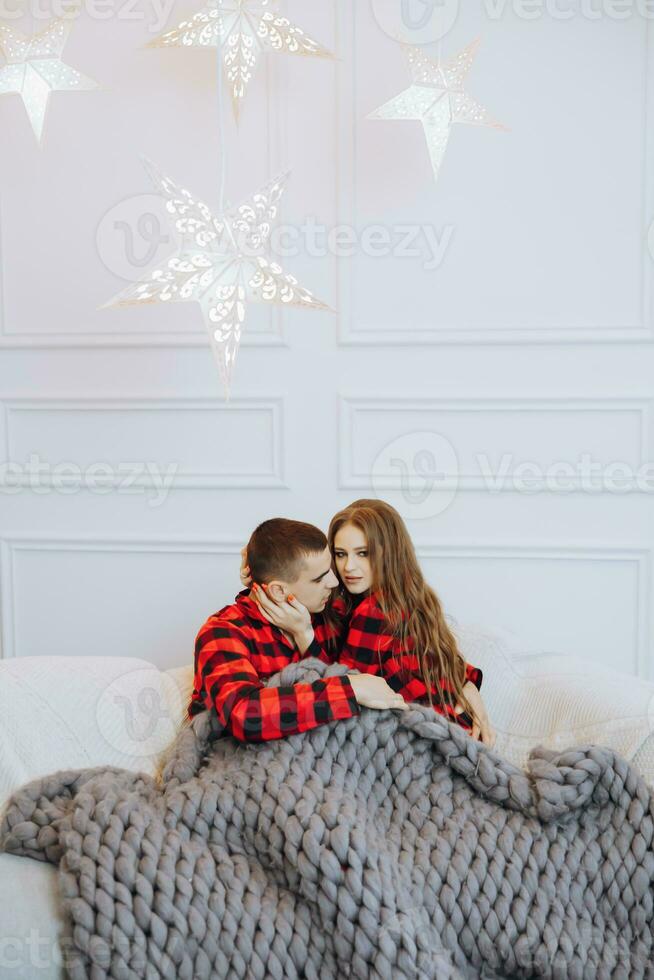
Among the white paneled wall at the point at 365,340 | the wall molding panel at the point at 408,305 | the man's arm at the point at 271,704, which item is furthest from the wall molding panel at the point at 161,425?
the man's arm at the point at 271,704

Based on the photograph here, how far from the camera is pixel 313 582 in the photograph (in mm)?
1777

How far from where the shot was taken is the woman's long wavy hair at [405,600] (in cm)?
181

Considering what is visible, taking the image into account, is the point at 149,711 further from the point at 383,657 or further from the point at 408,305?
the point at 408,305

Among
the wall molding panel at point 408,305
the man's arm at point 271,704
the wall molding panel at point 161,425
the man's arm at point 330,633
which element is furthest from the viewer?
the wall molding panel at point 161,425

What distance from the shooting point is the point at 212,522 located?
106 inches

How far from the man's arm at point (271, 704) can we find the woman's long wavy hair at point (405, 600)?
1.10ft

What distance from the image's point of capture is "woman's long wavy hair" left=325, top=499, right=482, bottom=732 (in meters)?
1.81

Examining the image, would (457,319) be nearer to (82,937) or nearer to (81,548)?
(81,548)

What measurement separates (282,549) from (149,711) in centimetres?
37

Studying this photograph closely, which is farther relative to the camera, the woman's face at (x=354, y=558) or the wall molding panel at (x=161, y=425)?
the wall molding panel at (x=161, y=425)

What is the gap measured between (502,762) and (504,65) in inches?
71.3

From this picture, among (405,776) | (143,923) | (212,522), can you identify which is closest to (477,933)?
(405,776)

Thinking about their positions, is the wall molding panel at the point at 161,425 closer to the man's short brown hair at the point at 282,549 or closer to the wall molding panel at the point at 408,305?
the wall molding panel at the point at 408,305

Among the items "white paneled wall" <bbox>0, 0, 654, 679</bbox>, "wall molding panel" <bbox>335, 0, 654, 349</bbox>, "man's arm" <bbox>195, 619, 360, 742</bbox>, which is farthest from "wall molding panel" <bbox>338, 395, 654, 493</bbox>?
"man's arm" <bbox>195, 619, 360, 742</bbox>
